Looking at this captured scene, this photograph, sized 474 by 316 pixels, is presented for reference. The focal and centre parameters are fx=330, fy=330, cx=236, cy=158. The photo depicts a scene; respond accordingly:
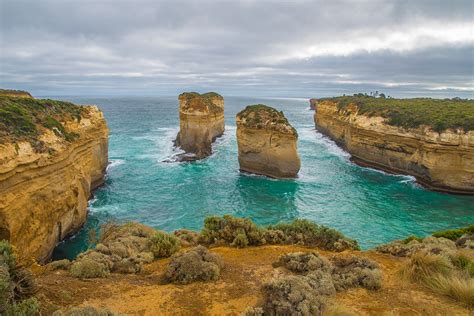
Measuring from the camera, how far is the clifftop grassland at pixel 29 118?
16188 millimetres

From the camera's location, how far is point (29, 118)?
60.0 ft

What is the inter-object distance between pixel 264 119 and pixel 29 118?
2213 cm

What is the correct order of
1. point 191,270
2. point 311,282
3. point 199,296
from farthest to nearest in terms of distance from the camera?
point 191,270, point 199,296, point 311,282

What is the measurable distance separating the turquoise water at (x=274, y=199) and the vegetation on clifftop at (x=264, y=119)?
5367 mm

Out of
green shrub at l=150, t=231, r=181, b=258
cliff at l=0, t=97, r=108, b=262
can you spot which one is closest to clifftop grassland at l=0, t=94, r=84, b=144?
cliff at l=0, t=97, r=108, b=262

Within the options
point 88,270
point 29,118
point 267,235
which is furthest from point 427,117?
point 88,270

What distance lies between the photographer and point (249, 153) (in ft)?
117

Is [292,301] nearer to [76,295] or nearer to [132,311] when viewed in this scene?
[132,311]

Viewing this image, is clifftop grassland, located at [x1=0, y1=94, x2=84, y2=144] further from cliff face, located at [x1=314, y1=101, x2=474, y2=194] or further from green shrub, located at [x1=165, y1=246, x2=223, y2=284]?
cliff face, located at [x1=314, y1=101, x2=474, y2=194]

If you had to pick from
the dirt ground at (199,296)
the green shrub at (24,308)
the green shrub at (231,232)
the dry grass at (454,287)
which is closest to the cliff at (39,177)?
the dirt ground at (199,296)

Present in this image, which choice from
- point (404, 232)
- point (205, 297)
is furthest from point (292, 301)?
point (404, 232)

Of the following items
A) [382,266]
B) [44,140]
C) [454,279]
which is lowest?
[382,266]

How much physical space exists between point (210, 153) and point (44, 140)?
28.1 m

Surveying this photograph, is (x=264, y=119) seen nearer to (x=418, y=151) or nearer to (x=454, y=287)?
(x=418, y=151)
